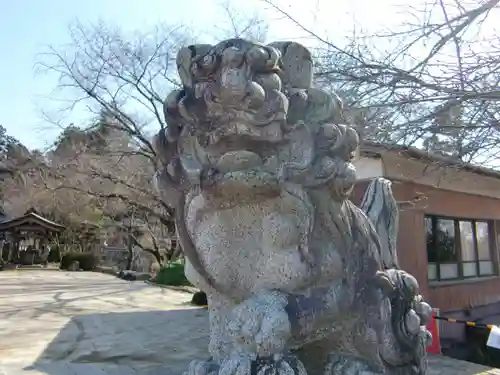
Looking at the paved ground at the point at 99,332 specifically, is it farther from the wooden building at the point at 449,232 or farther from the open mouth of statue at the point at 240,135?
the open mouth of statue at the point at 240,135

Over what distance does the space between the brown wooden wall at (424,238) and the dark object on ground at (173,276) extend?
26.9 feet

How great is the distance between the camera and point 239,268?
151 cm

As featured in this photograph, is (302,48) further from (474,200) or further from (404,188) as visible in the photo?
(474,200)

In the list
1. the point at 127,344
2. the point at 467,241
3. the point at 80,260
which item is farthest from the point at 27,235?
the point at 467,241

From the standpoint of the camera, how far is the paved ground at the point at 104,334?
4.98m

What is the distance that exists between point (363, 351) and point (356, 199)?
4.93 meters

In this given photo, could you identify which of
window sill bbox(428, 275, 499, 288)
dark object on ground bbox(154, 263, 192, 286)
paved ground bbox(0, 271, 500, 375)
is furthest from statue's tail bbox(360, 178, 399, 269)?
dark object on ground bbox(154, 263, 192, 286)

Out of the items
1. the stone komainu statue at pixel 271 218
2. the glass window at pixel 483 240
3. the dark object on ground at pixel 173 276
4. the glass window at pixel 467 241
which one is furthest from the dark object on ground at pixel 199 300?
the stone komainu statue at pixel 271 218

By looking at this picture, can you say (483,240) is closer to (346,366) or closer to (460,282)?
(460,282)

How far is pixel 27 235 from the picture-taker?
25.4 meters

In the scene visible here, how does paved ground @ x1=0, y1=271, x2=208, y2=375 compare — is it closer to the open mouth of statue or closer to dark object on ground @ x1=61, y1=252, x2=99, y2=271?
the open mouth of statue

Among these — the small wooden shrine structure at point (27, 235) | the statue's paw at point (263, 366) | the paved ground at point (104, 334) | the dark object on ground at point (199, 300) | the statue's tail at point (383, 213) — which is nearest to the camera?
the statue's paw at point (263, 366)

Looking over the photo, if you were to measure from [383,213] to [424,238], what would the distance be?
536 centimetres

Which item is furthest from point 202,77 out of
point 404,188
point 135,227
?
point 135,227
